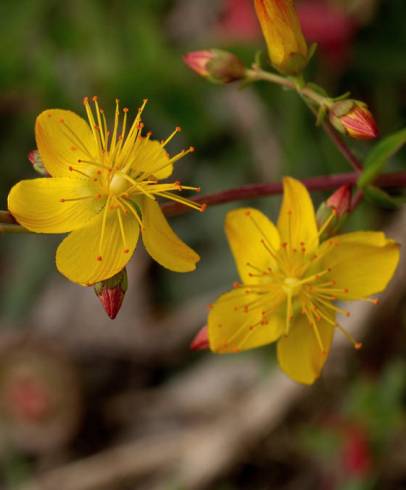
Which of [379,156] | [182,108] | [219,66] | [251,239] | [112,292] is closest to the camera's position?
[112,292]

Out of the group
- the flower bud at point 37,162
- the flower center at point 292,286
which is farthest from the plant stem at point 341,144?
the flower bud at point 37,162

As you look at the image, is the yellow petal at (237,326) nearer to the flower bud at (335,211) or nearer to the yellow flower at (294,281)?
the yellow flower at (294,281)

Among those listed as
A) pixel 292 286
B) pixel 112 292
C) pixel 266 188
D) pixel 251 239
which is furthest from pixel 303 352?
pixel 112 292

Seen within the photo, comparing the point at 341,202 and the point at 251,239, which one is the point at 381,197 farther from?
the point at 251,239

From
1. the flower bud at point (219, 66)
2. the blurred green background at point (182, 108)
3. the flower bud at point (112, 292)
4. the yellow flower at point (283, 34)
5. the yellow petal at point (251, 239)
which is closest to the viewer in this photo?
the flower bud at point (112, 292)

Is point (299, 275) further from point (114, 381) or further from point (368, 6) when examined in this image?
point (114, 381)
